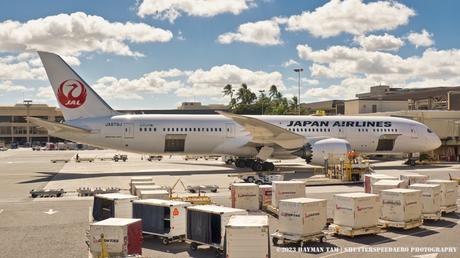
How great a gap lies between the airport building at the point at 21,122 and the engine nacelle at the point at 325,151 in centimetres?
12010

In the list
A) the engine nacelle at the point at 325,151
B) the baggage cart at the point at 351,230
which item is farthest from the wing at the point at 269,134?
the baggage cart at the point at 351,230

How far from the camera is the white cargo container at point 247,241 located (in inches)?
533

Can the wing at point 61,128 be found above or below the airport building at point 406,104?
below

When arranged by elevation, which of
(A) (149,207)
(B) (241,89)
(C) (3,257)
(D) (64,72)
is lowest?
(C) (3,257)

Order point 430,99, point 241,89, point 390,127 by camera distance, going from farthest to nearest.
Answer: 1. point 241,89
2. point 430,99
3. point 390,127

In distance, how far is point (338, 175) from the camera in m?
37.1

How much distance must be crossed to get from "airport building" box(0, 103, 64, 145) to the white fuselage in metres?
112

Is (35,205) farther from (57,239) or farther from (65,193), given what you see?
(57,239)

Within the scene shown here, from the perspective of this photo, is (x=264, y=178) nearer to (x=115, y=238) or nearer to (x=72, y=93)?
(x=115, y=238)

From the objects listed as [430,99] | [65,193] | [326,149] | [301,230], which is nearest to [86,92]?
[65,193]

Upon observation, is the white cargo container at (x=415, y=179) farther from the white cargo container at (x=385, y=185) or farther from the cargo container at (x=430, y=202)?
the cargo container at (x=430, y=202)

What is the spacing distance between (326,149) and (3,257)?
29.4 metres

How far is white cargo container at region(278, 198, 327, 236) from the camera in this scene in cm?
1686

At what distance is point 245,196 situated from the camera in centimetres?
2350
